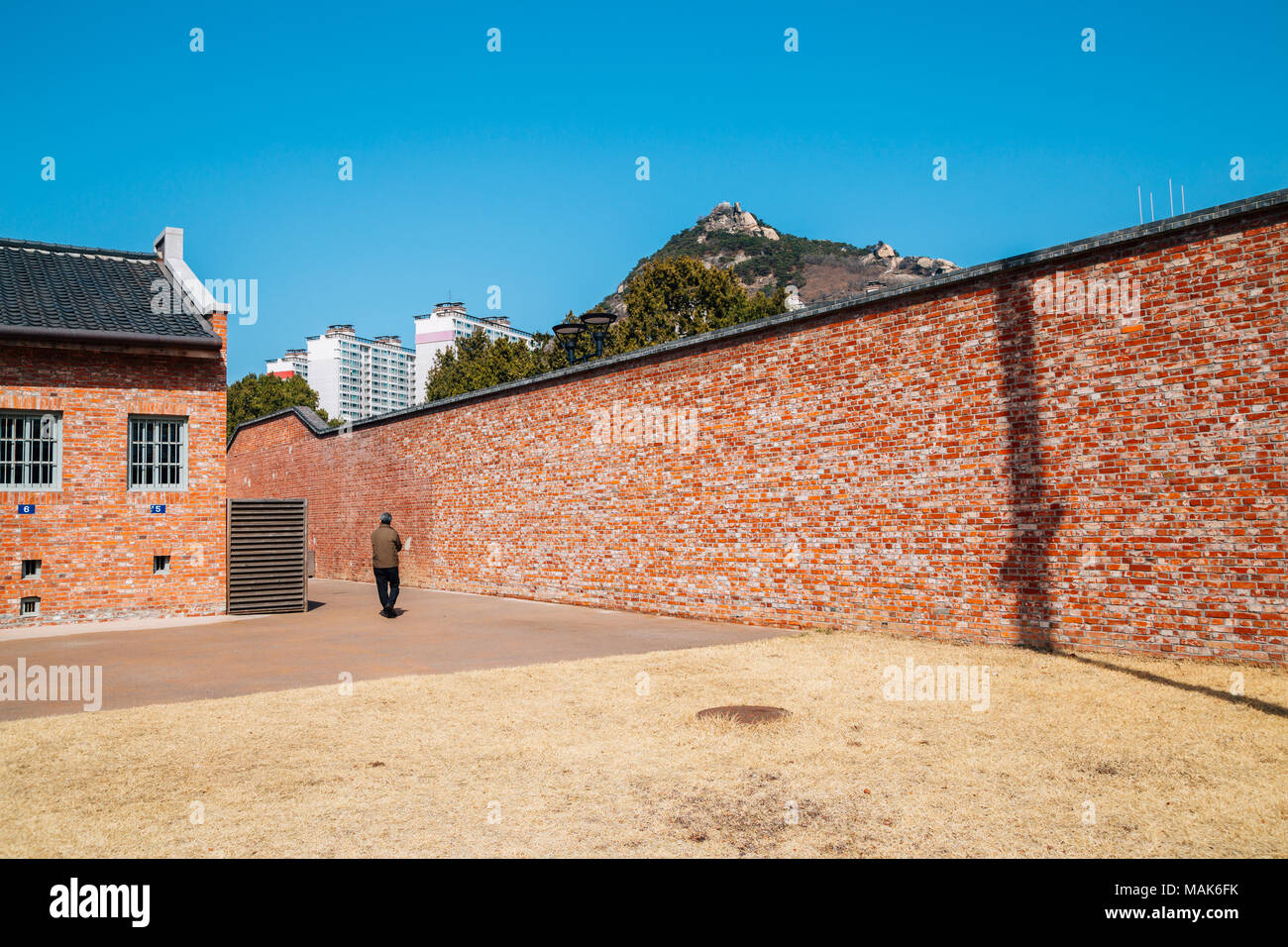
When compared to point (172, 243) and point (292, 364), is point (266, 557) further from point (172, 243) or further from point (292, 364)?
point (292, 364)

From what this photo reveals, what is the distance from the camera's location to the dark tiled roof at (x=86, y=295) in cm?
1494

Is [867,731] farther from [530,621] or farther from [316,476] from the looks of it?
[316,476]

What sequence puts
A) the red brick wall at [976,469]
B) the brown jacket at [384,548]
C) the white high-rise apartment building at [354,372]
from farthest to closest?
1. the white high-rise apartment building at [354,372]
2. the brown jacket at [384,548]
3. the red brick wall at [976,469]

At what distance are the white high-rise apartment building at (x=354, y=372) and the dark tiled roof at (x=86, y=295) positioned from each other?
119336 mm

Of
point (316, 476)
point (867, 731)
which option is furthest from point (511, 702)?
point (316, 476)

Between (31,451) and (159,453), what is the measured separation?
6.32ft

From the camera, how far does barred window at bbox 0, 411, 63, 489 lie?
47.3 feet

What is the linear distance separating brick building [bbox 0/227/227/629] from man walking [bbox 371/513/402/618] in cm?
331

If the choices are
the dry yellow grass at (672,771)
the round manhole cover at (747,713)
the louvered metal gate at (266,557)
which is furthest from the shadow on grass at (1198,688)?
the louvered metal gate at (266,557)

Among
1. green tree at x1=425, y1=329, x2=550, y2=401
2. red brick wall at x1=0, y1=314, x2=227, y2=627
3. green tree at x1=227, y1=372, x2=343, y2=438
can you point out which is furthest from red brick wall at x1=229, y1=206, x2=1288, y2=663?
green tree at x1=227, y1=372, x2=343, y2=438

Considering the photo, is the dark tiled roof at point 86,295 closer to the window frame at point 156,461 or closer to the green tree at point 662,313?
the window frame at point 156,461

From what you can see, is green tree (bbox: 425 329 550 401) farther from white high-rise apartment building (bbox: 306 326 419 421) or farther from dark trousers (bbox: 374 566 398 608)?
white high-rise apartment building (bbox: 306 326 419 421)

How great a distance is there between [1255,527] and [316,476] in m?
25.8

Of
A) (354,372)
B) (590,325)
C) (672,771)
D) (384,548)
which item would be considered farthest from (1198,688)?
(354,372)
